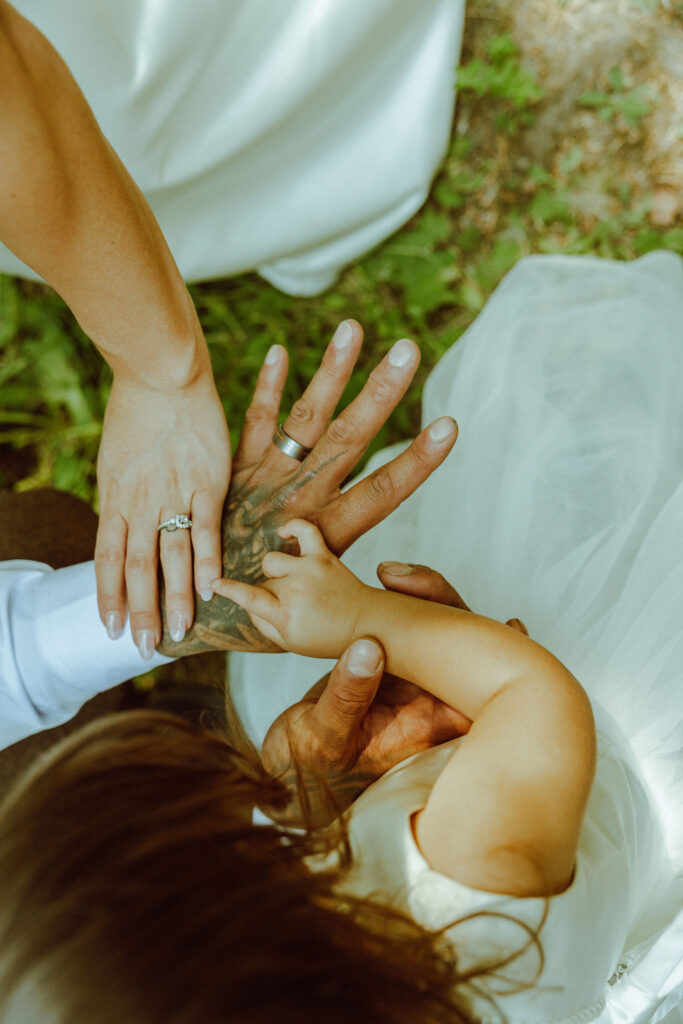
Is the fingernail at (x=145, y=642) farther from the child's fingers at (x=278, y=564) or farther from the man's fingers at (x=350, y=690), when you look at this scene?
the man's fingers at (x=350, y=690)

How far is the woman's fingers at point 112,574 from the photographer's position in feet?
4.33

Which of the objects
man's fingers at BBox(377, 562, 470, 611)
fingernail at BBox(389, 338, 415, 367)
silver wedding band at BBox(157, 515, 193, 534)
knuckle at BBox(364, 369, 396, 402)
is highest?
fingernail at BBox(389, 338, 415, 367)

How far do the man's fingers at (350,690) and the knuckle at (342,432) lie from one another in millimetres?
370

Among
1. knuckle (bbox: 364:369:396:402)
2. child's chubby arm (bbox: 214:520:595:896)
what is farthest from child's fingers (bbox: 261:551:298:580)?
knuckle (bbox: 364:369:396:402)

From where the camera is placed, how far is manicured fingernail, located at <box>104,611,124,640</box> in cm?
131

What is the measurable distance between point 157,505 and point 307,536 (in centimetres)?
29

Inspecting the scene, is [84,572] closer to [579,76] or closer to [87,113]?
[87,113]

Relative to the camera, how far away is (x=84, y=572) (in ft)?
4.56

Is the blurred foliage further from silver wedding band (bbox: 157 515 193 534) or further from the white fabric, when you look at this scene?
silver wedding band (bbox: 157 515 193 534)

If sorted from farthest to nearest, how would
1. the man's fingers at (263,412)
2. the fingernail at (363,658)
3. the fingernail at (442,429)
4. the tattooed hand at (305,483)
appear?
1. the man's fingers at (263,412)
2. the tattooed hand at (305,483)
3. the fingernail at (442,429)
4. the fingernail at (363,658)

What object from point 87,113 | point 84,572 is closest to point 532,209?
point 87,113

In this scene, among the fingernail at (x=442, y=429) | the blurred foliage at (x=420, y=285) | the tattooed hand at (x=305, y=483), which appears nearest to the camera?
the fingernail at (x=442, y=429)

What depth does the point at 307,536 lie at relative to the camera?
1277 millimetres

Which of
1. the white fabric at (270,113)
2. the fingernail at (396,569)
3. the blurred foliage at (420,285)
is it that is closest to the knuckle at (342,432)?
the fingernail at (396,569)
